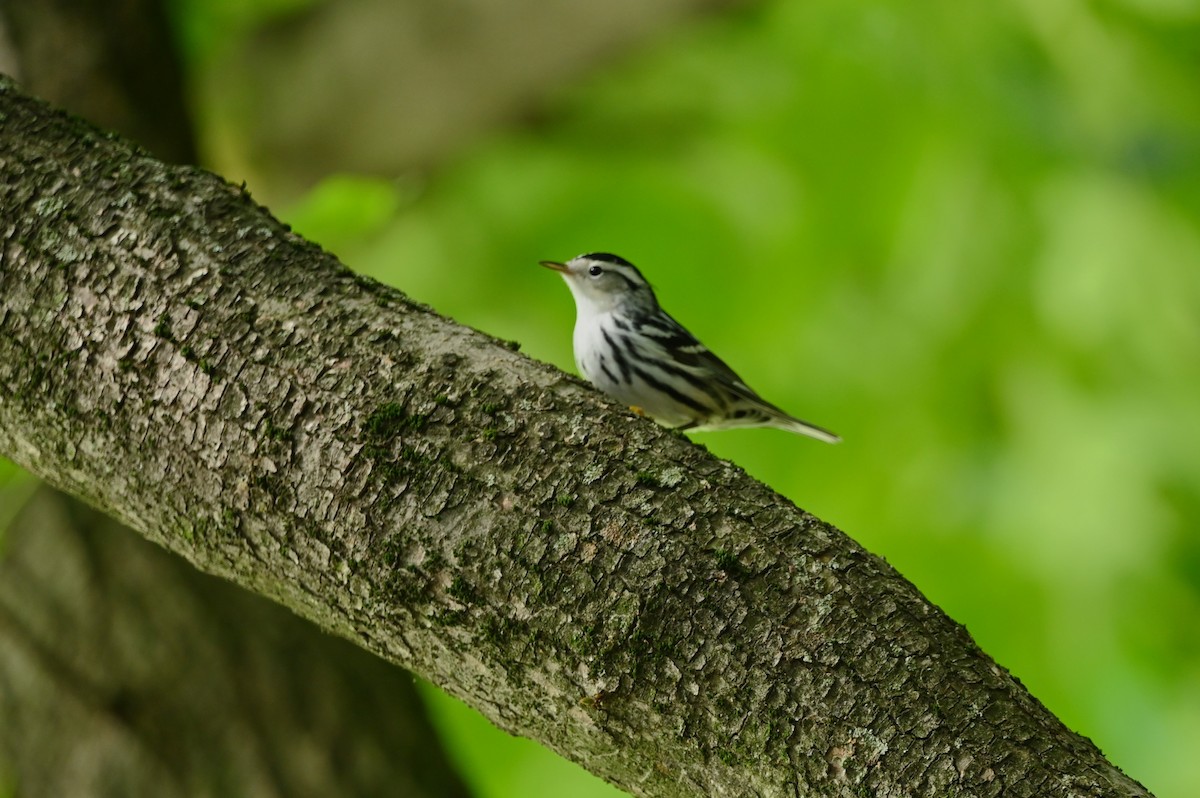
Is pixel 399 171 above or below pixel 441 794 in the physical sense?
above

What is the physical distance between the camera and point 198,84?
5.48 metres

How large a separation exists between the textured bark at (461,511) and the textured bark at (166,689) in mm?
1784

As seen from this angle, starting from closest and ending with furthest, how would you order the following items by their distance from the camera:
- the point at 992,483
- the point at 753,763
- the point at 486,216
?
1. the point at 753,763
2. the point at 992,483
3. the point at 486,216

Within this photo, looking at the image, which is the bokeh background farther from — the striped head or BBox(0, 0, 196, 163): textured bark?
BBox(0, 0, 196, 163): textured bark

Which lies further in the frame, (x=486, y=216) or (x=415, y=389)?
(x=486, y=216)

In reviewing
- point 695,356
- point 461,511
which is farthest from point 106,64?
point 461,511

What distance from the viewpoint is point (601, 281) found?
4500mm

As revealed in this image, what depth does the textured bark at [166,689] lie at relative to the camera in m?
3.54

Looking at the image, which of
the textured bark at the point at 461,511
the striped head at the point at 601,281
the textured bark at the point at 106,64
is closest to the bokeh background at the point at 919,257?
the striped head at the point at 601,281

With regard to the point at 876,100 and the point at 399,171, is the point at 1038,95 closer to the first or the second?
the point at 876,100

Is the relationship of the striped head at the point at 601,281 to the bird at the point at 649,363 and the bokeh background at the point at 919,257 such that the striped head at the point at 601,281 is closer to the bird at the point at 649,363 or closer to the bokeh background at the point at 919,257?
the bird at the point at 649,363

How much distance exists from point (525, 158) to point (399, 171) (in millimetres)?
771

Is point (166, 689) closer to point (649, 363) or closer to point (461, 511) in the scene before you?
point (649, 363)

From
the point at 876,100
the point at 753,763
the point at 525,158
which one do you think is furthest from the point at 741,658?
the point at 525,158
